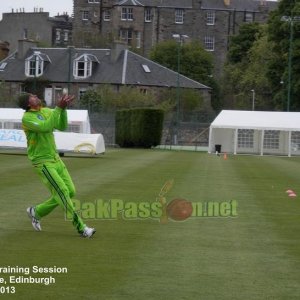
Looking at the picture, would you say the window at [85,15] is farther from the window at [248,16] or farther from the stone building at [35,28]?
the window at [248,16]

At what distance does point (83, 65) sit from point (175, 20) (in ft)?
151

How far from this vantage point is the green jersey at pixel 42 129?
1359 centimetres

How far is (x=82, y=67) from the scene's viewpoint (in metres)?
99.6

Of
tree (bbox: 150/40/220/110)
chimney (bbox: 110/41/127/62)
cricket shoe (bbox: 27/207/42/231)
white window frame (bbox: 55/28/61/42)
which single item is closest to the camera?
cricket shoe (bbox: 27/207/42/231)

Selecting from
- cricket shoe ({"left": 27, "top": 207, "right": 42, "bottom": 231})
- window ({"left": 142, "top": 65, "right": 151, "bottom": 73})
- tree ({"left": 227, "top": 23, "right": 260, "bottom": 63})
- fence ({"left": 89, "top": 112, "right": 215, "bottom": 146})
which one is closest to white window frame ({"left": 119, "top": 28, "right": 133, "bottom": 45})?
tree ({"left": 227, "top": 23, "right": 260, "bottom": 63})

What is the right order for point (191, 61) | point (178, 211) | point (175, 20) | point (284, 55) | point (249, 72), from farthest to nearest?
point (175, 20) → point (191, 61) → point (249, 72) → point (284, 55) → point (178, 211)

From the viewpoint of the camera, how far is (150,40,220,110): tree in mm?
120375

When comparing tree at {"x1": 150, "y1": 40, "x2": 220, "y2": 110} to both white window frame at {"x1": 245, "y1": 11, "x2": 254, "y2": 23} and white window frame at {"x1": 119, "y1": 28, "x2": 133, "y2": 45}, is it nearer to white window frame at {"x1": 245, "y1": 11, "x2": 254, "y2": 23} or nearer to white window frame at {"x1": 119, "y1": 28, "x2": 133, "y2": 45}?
white window frame at {"x1": 119, "y1": 28, "x2": 133, "y2": 45}

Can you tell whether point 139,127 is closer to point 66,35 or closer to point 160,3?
point 160,3

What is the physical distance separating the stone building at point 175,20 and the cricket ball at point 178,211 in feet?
403

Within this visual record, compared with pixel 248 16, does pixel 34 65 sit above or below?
below

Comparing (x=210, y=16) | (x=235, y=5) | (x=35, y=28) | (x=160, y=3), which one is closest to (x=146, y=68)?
(x=160, y=3)

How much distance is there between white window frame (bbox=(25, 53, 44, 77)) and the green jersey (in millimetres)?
85124

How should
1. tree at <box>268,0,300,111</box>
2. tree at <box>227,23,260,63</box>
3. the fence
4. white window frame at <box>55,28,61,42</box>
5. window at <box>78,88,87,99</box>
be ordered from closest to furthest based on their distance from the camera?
the fence → tree at <box>268,0,300,111</box> → window at <box>78,88,87,99</box> → tree at <box>227,23,260,63</box> → white window frame at <box>55,28,61,42</box>
